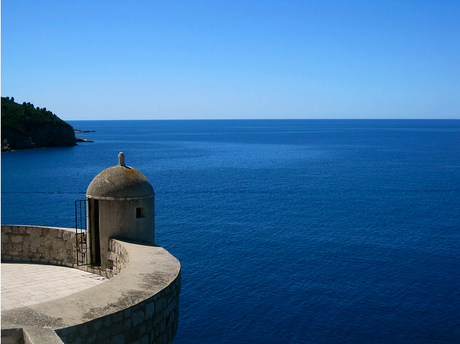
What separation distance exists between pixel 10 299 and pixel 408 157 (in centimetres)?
9736

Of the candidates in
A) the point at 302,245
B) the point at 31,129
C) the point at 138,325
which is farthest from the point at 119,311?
the point at 31,129

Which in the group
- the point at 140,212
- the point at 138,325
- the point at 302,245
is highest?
the point at 140,212

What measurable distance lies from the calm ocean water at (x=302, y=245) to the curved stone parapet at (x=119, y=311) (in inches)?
625

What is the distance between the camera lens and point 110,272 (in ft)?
32.9

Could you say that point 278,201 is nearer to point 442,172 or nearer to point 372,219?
point 372,219

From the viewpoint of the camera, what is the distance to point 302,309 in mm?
25859

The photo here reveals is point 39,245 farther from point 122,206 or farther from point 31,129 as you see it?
point 31,129

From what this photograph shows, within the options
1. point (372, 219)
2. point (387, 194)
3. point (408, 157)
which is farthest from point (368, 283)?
point (408, 157)

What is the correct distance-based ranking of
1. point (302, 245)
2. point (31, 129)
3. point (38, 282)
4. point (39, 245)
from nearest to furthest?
1. point (38, 282)
2. point (39, 245)
3. point (302, 245)
4. point (31, 129)

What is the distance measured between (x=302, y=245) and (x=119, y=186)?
2822 cm

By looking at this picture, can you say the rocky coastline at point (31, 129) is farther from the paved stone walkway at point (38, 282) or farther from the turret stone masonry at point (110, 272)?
the paved stone walkway at point (38, 282)

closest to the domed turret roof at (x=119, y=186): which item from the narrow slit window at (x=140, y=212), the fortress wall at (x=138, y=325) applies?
the narrow slit window at (x=140, y=212)

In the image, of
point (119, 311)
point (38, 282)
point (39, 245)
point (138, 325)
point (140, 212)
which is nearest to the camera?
point (119, 311)

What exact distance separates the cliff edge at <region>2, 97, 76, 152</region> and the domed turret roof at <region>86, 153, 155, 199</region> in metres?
108
